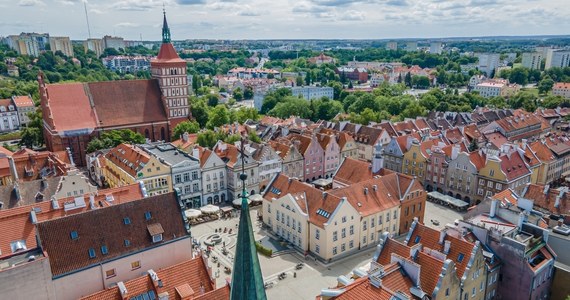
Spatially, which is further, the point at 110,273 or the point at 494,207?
the point at 494,207

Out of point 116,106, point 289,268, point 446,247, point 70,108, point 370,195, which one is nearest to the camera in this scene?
point 446,247

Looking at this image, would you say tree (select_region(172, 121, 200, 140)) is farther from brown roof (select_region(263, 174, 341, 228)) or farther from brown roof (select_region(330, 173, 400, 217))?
brown roof (select_region(330, 173, 400, 217))

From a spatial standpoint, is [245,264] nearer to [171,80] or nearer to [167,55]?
[171,80]

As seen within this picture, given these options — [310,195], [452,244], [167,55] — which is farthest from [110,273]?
[167,55]

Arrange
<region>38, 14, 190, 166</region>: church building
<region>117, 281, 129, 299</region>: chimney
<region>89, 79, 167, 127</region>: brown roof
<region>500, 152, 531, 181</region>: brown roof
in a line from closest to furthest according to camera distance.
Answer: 1. <region>117, 281, 129, 299</region>: chimney
2. <region>500, 152, 531, 181</region>: brown roof
3. <region>38, 14, 190, 166</region>: church building
4. <region>89, 79, 167, 127</region>: brown roof

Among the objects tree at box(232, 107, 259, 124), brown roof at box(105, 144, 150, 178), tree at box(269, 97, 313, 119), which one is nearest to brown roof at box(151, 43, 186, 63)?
tree at box(232, 107, 259, 124)

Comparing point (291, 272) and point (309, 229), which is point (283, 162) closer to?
point (309, 229)

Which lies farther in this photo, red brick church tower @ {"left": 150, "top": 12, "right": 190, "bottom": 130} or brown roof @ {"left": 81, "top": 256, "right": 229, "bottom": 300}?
red brick church tower @ {"left": 150, "top": 12, "right": 190, "bottom": 130}
